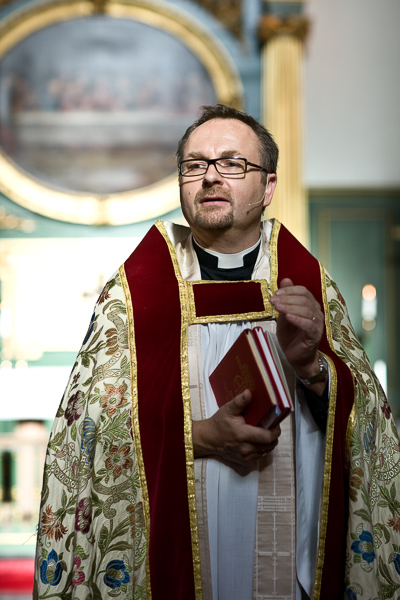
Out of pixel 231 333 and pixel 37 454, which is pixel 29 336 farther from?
pixel 231 333

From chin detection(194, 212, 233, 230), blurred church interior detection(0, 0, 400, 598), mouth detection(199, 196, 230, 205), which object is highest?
blurred church interior detection(0, 0, 400, 598)

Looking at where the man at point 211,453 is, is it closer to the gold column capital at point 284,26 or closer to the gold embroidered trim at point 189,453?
the gold embroidered trim at point 189,453

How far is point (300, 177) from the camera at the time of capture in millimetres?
5332

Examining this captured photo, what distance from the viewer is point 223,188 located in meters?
1.65

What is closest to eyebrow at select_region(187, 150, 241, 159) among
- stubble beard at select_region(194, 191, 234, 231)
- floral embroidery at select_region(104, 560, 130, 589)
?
stubble beard at select_region(194, 191, 234, 231)

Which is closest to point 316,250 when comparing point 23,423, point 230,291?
point 23,423

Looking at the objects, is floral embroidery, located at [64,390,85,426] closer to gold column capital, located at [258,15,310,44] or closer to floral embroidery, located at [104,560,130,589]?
floral embroidery, located at [104,560,130,589]

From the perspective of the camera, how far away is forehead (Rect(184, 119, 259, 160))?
1687 millimetres

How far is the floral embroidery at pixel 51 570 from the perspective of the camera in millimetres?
1550

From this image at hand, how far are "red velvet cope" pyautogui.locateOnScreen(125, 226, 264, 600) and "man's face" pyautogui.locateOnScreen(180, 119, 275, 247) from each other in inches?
5.9

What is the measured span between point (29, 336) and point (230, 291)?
382 centimetres

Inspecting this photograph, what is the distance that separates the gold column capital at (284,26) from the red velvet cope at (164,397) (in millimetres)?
4212

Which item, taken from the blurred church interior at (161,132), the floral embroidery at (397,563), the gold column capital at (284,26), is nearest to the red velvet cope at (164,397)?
the floral embroidery at (397,563)

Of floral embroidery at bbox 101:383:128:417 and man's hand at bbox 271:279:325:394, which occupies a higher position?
man's hand at bbox 271:279:325:394
